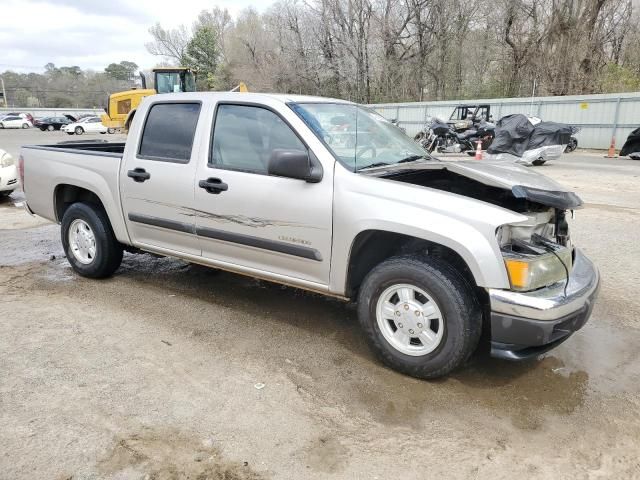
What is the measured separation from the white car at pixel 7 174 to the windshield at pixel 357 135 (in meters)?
7.77

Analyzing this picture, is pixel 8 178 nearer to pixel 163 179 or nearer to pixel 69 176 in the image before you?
pixel 69 176

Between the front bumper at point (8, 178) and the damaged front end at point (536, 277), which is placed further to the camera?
the front bumper at point (8, 178)

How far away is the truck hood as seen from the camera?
10.5 ft

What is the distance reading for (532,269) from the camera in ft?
9.48

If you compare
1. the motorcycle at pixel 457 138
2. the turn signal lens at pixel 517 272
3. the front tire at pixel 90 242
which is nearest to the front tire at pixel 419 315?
the turn signal lens at pixel 517 272

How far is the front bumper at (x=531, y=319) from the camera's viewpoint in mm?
2834

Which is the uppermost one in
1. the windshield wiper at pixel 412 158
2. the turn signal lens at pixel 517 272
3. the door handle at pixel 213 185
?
the windshield wiper at pixel 412 158

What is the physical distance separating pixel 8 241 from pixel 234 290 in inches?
150

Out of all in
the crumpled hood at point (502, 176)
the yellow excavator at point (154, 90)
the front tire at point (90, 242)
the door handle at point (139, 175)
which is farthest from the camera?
the yellow excavator at point (154, 90)

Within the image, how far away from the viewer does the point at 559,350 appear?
12.3 feet

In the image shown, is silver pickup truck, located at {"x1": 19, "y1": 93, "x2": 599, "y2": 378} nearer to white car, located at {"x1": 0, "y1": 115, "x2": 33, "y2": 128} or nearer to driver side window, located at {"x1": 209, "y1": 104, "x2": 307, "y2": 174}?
driver side window, located at {"x1": 209, "y1": 104, "x2": 307, "y2": 174}

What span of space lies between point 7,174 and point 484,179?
29.7ft

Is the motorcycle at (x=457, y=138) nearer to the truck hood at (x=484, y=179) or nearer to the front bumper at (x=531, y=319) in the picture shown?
the truck hood at (x=484, y=179)

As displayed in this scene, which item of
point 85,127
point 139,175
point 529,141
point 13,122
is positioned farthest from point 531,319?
point 13,122
